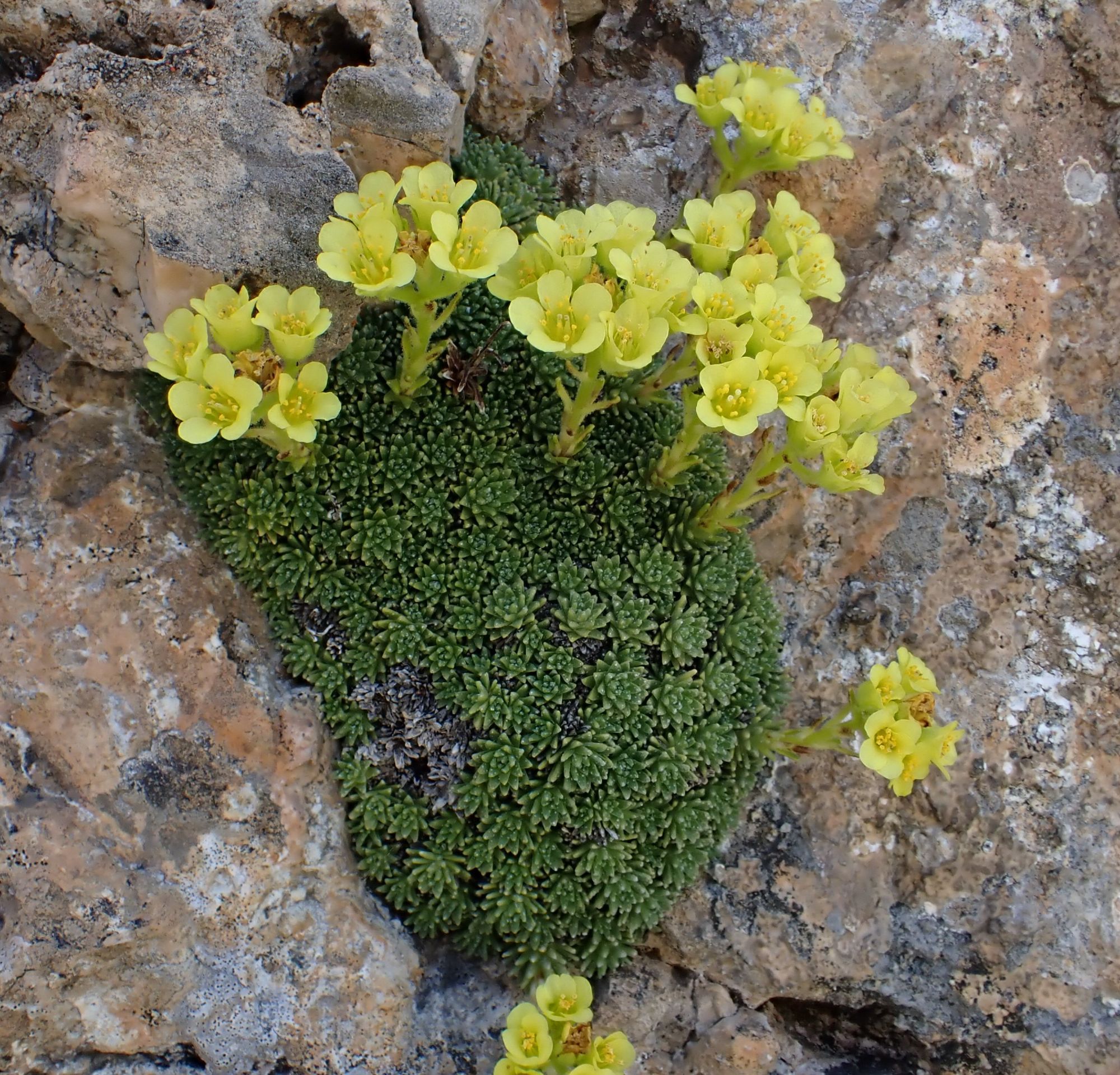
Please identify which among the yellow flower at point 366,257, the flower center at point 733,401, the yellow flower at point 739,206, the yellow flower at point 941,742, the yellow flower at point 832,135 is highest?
the yellow flower at point 832,135

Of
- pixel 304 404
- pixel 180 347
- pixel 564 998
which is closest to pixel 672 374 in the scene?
pixel 304 404

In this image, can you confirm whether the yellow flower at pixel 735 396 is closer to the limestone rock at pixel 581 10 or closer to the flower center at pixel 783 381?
the flower center at pixel 783 381

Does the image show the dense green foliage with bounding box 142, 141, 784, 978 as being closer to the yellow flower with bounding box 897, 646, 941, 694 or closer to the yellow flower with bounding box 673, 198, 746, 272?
the yellow flower with bounding box 897, 646, 941, 694

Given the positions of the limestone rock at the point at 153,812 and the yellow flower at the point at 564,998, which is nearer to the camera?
the limestone rock at the point at 153,812

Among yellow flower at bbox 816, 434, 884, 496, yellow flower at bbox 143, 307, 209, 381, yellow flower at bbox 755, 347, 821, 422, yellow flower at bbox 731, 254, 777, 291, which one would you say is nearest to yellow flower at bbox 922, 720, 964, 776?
yellow flower at bbox 816, 434, 884, 496

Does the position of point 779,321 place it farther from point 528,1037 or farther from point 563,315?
point 528,1037

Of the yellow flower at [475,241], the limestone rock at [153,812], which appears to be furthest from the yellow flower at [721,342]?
the limestone rock at [153,812]
